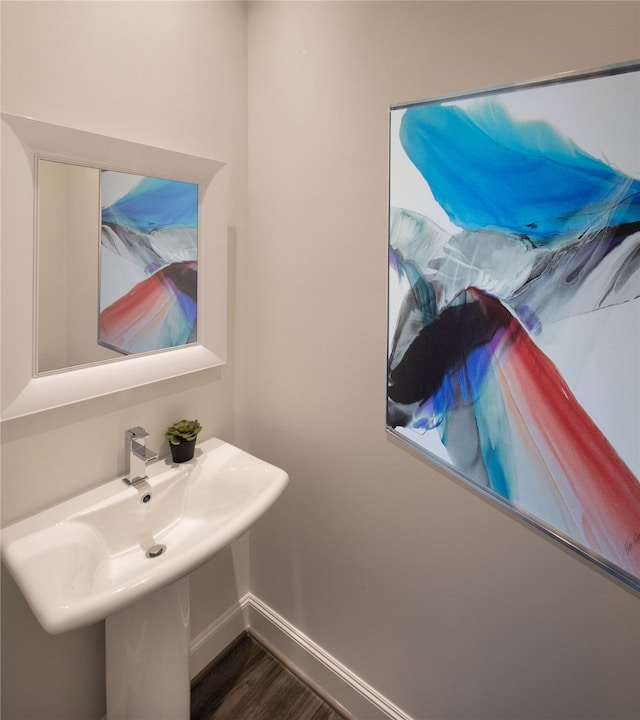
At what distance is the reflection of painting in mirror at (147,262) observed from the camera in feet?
3.78

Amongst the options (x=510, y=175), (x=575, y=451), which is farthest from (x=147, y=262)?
(x=575, y=451)

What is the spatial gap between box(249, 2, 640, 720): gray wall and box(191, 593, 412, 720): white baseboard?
0.04 meters

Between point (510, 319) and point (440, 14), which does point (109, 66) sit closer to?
point (440, 14)

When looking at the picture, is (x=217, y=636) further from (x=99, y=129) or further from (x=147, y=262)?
(x=99, y=129)

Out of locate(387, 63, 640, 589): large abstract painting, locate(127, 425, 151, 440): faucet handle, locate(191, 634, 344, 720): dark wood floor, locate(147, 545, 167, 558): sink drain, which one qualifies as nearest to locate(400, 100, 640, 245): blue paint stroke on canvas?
locate(387, 63, 640, 589): large abstract painting

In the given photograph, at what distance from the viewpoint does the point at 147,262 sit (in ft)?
4.08

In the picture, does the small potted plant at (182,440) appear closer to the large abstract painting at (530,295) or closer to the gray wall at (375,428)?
the gray wall at (375,428)

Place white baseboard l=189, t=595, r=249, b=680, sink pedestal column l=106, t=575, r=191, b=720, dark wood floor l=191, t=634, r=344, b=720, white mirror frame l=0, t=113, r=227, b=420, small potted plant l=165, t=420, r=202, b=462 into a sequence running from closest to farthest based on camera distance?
1. white mirror frame l=0, t=113, r=227, b=420
2. sink pedestal column l=106, t=575, r=191, b=720
3. small potted plant l=165, t=420, r=202, b=462
4. dark wood floor l=191, t=634, r=344, b=720
5. white baseboard l=189, t=595, r=249, b=680

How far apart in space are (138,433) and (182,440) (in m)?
0.15

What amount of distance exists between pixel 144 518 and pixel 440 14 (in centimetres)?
150
